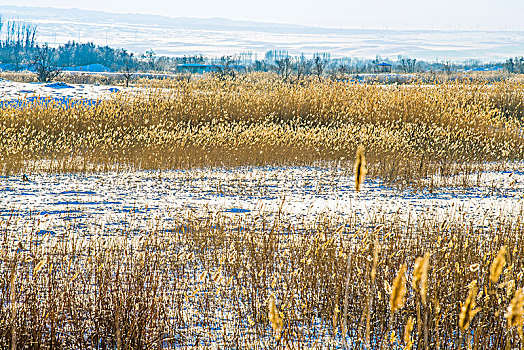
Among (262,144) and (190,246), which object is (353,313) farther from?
(262,144)

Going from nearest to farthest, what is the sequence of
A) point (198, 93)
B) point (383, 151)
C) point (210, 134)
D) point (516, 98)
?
point (383, 151), point (210, 134), point (198, 93), point (516, 98)

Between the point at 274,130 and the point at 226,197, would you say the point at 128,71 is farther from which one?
the point at 226,197

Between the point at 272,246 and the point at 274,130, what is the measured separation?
7125 mm

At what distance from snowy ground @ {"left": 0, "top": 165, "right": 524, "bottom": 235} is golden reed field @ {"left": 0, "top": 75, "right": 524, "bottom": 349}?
0.38 metres

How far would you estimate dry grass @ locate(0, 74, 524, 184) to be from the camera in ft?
31.2

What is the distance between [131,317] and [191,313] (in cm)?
47

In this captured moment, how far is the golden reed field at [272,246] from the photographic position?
2.90 meters

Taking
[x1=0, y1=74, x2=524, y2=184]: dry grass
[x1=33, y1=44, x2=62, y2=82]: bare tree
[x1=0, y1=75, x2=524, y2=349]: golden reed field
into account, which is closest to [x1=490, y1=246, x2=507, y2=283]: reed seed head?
[x1=0, y1=75, x2=524, y2=349]: golden reed field

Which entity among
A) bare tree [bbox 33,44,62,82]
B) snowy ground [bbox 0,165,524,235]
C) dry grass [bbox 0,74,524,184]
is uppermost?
bare tree [bbox 33,44,62,82]

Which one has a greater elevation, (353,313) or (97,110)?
(97,110)

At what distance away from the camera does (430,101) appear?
13.2m

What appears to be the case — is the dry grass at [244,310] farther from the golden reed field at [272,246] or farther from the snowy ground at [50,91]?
the snowy ground at [50,91]

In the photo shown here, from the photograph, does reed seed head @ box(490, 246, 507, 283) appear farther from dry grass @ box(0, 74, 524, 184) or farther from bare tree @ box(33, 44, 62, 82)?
bare tree @ box(33, 44, 62, 82)

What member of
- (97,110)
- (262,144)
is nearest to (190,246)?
(262,144)
